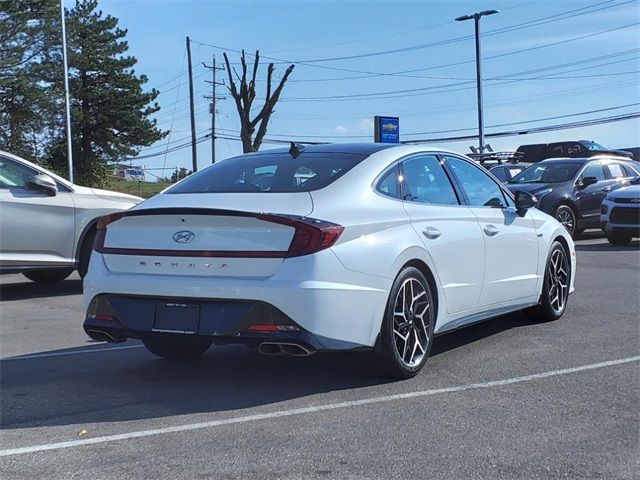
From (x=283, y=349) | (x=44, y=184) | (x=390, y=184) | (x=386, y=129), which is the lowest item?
(x=283, y=349)

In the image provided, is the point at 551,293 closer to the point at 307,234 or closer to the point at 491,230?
the point at 491,230

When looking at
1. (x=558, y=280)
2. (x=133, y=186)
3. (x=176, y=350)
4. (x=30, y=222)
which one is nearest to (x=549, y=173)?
(x=558, y=280)

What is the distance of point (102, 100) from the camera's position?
47.0 m

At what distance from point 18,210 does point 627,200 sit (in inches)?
421

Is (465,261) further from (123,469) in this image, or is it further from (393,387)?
(123,469)

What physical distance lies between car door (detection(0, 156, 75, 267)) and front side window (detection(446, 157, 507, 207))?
515 cm

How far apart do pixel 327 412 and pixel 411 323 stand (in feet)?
3.21

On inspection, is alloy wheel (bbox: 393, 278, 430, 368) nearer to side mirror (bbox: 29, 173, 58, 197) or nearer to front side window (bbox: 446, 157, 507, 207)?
front side window (bbox: 446, 157, 507, 207)

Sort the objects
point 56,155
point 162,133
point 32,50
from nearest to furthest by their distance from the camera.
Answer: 1. point 32,50
2. point 56,155
3. point 162,133

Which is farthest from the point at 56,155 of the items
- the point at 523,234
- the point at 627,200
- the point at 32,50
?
the point at 523,234

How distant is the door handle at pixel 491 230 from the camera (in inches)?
229

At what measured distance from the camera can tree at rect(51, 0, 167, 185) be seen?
46594 millimetres

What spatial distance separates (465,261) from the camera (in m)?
5.47

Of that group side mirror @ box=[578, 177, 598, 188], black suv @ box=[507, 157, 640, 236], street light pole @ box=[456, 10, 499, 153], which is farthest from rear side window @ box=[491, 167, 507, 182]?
street light pole @ box=[456, 10, 499, 153]
